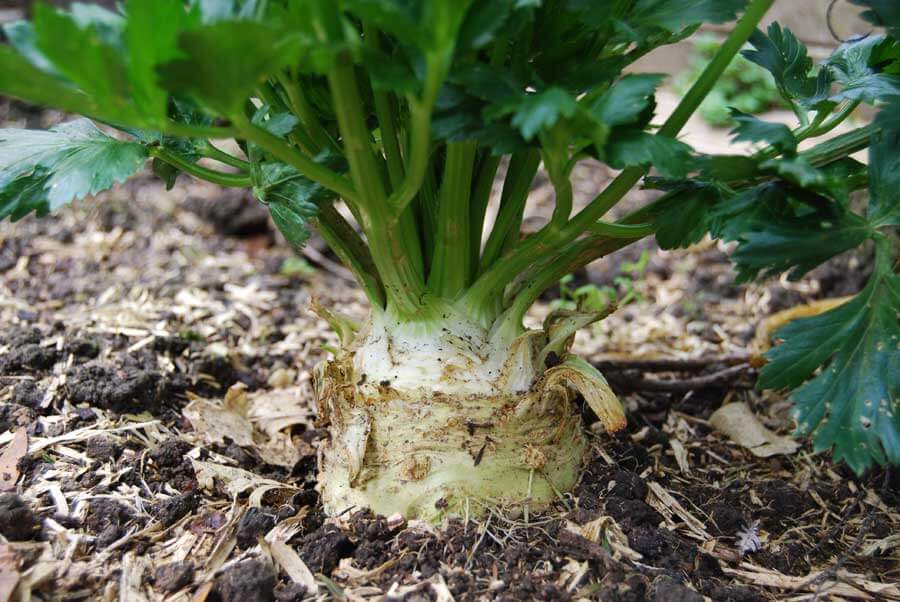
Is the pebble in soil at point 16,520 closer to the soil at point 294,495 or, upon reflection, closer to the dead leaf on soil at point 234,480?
the soil at point 294,495

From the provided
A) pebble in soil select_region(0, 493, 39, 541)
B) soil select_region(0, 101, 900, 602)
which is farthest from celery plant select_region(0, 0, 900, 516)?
pebble in soil select_region(0, 493, 39, 541)

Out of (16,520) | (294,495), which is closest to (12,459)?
(16,520)

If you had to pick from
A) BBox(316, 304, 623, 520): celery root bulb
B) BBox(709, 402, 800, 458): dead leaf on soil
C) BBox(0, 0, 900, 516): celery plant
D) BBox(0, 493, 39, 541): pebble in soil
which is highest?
Result: BBox(0, 0, 900, 516): celery plant

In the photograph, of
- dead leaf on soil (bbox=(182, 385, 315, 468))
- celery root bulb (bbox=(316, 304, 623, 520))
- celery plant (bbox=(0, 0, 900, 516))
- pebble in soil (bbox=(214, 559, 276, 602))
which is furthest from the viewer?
dead leaf on soil (bbox=(182, 385, 315, 468))

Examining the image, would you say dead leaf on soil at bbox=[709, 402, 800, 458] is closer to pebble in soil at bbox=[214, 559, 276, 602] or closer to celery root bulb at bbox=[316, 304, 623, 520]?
celery root bulb at bbox=[316, 304, 623, 520]

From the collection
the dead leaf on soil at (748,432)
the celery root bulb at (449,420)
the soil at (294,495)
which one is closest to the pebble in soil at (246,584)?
the soil at (294,495)

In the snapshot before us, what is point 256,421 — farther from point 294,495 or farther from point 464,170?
point 464,170
